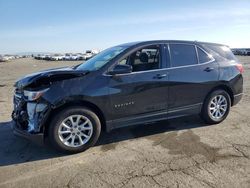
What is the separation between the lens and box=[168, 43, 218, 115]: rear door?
213 inches

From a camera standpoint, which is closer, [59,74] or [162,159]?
[162,159]

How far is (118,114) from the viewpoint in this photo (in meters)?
4.90

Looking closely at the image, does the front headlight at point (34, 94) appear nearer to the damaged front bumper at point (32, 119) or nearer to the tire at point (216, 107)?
the damaged front bumper at point (32, 119)

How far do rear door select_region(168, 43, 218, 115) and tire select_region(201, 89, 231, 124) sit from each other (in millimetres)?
166

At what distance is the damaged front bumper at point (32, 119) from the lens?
14.4 ft

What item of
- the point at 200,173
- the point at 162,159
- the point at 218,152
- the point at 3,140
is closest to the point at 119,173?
the point at 162,159

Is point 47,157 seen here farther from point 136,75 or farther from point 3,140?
point 136,75

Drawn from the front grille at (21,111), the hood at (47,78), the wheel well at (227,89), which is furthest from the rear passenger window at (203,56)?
the front grille at (21,111)

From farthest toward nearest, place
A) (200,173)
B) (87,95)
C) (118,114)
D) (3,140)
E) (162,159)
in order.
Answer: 1. (3,140)
2. (118,114)
3. (87,95)
4. (162,159)
5. (200,173)

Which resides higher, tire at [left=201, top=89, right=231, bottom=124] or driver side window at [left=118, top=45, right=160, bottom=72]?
driver side window at [left=118, top=45, right=160, bottom=72]

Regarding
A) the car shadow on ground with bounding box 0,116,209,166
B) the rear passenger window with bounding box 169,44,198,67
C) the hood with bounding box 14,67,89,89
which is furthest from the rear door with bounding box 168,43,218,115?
the hood with bounding box 14,67,89,89

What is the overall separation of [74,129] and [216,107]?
315cm

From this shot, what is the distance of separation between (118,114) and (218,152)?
1776mm

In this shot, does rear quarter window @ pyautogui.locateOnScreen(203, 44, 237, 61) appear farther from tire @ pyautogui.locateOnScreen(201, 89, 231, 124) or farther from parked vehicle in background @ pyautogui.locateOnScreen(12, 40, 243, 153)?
tire @ pyautogui.locateOnScreen(201, 89, 231, 124)
